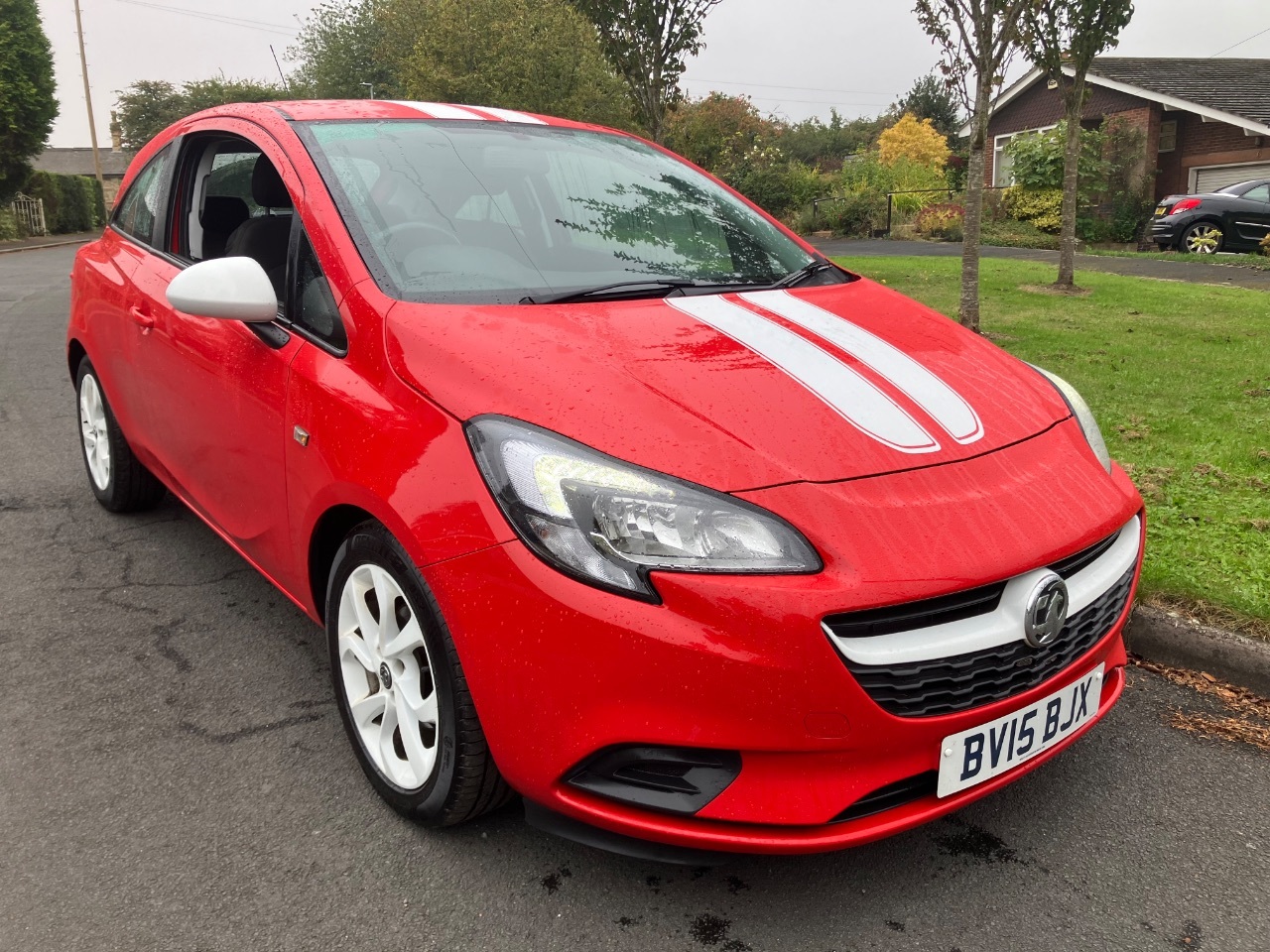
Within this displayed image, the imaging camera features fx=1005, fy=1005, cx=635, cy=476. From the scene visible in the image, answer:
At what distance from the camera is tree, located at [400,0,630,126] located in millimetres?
24328

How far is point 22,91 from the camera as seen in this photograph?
3003 centimetres

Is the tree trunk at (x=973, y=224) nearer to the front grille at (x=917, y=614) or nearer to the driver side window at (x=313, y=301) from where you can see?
the driver side window at (x=313, y=301)

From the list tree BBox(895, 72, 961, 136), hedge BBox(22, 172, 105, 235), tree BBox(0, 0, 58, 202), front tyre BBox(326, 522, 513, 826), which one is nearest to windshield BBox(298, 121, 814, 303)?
front tyre BBox(326, 522, 513, 826)

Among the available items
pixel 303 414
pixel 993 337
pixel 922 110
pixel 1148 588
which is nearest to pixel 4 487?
pixel 303 414

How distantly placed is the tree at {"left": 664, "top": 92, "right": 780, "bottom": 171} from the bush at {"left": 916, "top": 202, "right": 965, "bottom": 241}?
583 cm

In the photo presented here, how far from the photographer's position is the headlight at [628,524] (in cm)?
176

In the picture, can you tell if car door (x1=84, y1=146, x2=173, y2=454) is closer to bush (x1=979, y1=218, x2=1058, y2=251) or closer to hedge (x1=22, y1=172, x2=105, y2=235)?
bush (x1=979, y1=218, x2=1058, y2=251)

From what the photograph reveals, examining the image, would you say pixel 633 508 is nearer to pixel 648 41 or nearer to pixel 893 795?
pixel 893 795

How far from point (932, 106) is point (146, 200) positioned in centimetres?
6421

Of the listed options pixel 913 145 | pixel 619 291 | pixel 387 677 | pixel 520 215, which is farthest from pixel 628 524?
pixel 913 145

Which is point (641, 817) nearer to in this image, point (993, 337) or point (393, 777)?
point (393, 777)

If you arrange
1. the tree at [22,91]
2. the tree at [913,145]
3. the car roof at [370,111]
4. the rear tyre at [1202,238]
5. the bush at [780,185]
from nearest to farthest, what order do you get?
the car roof at [370,111] → the rear tyre at [1202,238] → the bush at [780,185] → the tree at [22,91] → the tree at [913,145]

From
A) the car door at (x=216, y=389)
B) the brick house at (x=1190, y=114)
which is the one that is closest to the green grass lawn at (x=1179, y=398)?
the car door at (x=216, y=389)

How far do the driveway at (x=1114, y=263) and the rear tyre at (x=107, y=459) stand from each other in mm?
10333
